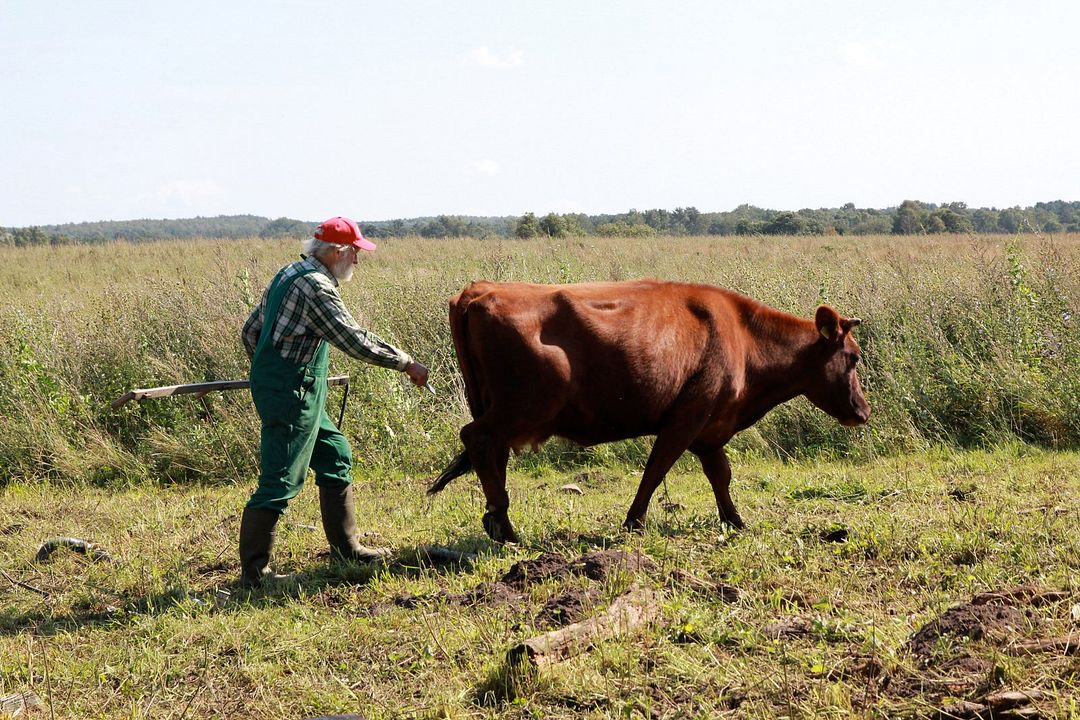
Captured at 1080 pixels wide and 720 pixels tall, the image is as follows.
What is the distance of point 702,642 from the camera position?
4.71 meters

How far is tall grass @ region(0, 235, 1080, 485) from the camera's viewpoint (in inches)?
398

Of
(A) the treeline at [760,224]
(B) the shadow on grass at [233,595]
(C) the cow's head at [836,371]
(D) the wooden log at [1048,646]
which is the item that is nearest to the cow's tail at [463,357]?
(B) the shadow on grass at [233,595]

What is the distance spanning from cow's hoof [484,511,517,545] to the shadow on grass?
0.23 feet

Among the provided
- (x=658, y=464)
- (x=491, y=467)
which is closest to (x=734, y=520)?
(x=658, y=464)

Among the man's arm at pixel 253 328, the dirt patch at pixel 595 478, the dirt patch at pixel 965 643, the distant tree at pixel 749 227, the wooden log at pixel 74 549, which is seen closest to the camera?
the dirt patch at pixel 965 643

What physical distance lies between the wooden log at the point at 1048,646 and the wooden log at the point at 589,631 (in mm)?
1590

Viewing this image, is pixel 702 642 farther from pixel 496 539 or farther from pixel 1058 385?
pixel 1058 385

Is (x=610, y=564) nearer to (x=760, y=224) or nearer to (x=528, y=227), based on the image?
(x=528, y=227)

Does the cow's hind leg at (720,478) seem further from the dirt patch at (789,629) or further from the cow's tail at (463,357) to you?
the dirt patch at (789,629)

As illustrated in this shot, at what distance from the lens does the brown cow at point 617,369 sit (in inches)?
268

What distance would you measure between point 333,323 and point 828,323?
12.8 feet

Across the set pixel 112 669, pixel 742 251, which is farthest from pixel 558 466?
pixel 742 251

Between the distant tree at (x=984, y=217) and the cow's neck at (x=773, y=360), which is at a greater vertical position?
the distant tree at (x=984, y=217)

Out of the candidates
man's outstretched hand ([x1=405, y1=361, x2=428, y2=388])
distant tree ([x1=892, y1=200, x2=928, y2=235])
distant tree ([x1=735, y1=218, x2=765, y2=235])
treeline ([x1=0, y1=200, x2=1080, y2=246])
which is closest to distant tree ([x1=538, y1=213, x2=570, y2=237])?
treeline ([x1=0, y1=200, x2=1080, y2=246])
